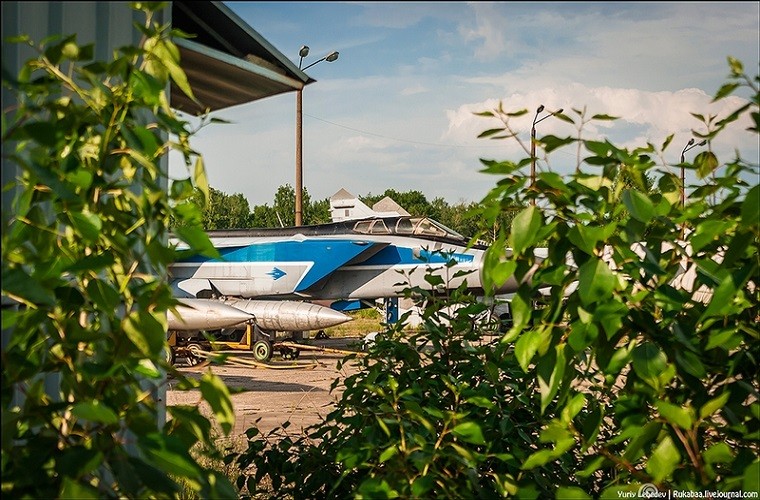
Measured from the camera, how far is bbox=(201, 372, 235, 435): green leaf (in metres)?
1.34

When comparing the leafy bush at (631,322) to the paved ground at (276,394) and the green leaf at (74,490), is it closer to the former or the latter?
the green leaf at (74,490)

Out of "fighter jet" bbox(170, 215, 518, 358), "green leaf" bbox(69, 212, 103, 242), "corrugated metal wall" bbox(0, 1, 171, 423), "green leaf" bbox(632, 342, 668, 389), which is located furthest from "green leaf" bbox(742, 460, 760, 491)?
"fighter jet" bbox(170, 215, 518, 358)

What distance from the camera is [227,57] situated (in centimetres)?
298

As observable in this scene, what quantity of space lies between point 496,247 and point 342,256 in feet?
52.0

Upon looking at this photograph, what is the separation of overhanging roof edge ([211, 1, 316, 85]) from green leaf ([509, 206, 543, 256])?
1683mm

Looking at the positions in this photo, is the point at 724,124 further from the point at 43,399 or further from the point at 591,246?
the point at 43,399

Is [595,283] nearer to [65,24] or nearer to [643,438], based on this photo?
[643,438]

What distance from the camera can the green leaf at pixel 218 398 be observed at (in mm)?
1343

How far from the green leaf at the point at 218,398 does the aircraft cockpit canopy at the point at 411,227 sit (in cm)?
1688

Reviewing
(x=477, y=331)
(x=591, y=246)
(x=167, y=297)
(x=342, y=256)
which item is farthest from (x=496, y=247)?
(x=342, y=256)

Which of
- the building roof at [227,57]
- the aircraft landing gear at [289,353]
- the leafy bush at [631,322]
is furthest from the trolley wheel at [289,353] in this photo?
the leafy bush at [631,322]

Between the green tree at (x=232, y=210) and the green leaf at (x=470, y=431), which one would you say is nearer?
the green leaf at (x=470, y=431)

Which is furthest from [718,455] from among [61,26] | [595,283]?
[61,26]

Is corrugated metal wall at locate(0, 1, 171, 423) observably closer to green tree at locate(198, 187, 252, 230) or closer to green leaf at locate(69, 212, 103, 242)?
green leaf at locate(69, 212, 103, 242)
